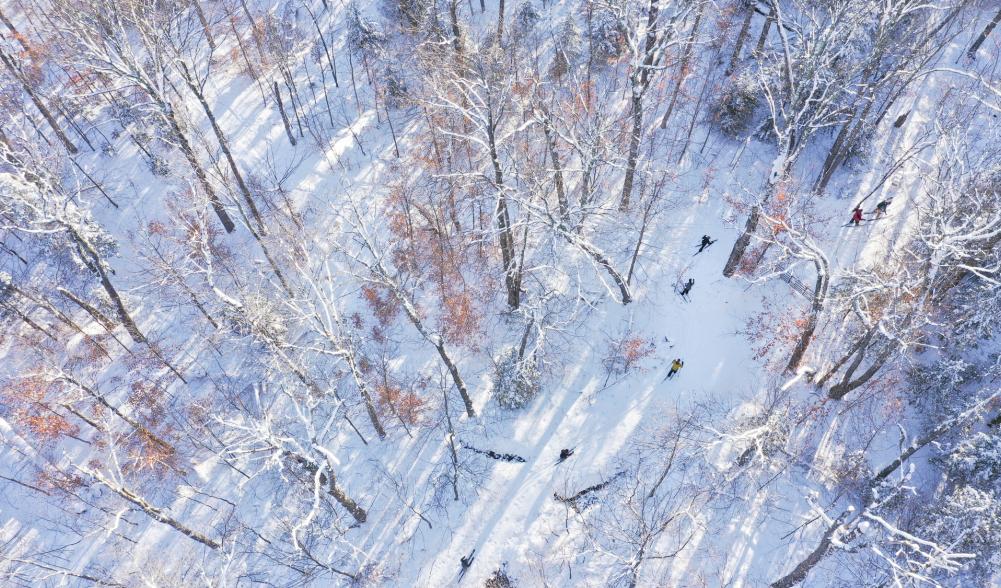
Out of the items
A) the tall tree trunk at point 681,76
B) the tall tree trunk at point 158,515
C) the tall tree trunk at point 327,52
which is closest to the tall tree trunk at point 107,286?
the tall tree trunk at point 158,515

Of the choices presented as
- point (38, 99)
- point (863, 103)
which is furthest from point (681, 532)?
point (38, 99)

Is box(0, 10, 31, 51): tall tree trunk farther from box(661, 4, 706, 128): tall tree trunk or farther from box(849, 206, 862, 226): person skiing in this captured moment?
box(849, 206, 862, 226): person skiing

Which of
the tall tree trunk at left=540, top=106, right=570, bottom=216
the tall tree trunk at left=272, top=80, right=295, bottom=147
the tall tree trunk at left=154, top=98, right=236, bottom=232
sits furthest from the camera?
the tall tree trunk at left=272, top=80, right=295, bottom=147

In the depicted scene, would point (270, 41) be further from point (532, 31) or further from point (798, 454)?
point (798, 454)

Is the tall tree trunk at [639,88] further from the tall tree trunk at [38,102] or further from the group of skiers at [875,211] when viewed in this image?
the tall tree trunk at [38,102]

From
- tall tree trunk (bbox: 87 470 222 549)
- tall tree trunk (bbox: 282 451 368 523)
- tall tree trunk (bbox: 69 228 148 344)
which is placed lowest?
tall tree trunk (bbox: 87 470 222 549)

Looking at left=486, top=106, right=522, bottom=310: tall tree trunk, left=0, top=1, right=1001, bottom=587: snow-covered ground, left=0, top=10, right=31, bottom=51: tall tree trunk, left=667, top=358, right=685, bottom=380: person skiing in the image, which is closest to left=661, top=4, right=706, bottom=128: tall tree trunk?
left=0, top=1, right=1001, bottom=587: snow-covered ground

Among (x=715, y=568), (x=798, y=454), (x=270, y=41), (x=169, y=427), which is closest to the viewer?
(x=715, y=568)
